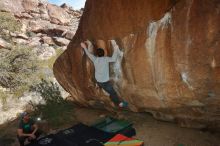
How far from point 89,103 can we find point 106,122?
4.29 ft

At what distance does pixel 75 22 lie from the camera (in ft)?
93.1

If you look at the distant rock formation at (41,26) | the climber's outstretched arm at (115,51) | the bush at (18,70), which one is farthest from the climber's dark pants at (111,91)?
the distant rock formation at (41,26)

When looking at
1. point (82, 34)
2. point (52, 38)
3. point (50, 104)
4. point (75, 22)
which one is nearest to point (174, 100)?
point (82, 34)

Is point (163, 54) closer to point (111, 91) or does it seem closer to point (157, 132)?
point (111, 91)

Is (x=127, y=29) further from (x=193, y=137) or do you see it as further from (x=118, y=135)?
(x=193, y=137)

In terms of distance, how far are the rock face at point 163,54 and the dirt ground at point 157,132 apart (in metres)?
0.22

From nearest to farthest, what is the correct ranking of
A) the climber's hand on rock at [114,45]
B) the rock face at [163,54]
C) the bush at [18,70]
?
the rock face at [163,54]
the climber's hand on rock at [114,45]
the bush at [18,70]

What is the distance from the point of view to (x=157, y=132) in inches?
229

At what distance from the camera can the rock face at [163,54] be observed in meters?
3.92

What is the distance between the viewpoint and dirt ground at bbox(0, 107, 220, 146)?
5.23 meters

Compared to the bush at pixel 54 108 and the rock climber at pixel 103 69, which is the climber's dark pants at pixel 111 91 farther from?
the bush at pixel 54 108

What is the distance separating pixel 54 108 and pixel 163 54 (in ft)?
14.9

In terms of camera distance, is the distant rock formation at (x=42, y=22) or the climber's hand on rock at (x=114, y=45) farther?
the distant rock formation at (x=42, y=22)

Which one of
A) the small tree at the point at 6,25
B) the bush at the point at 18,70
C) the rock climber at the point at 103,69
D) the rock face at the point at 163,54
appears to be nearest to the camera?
the rock face at the point at 163,54
